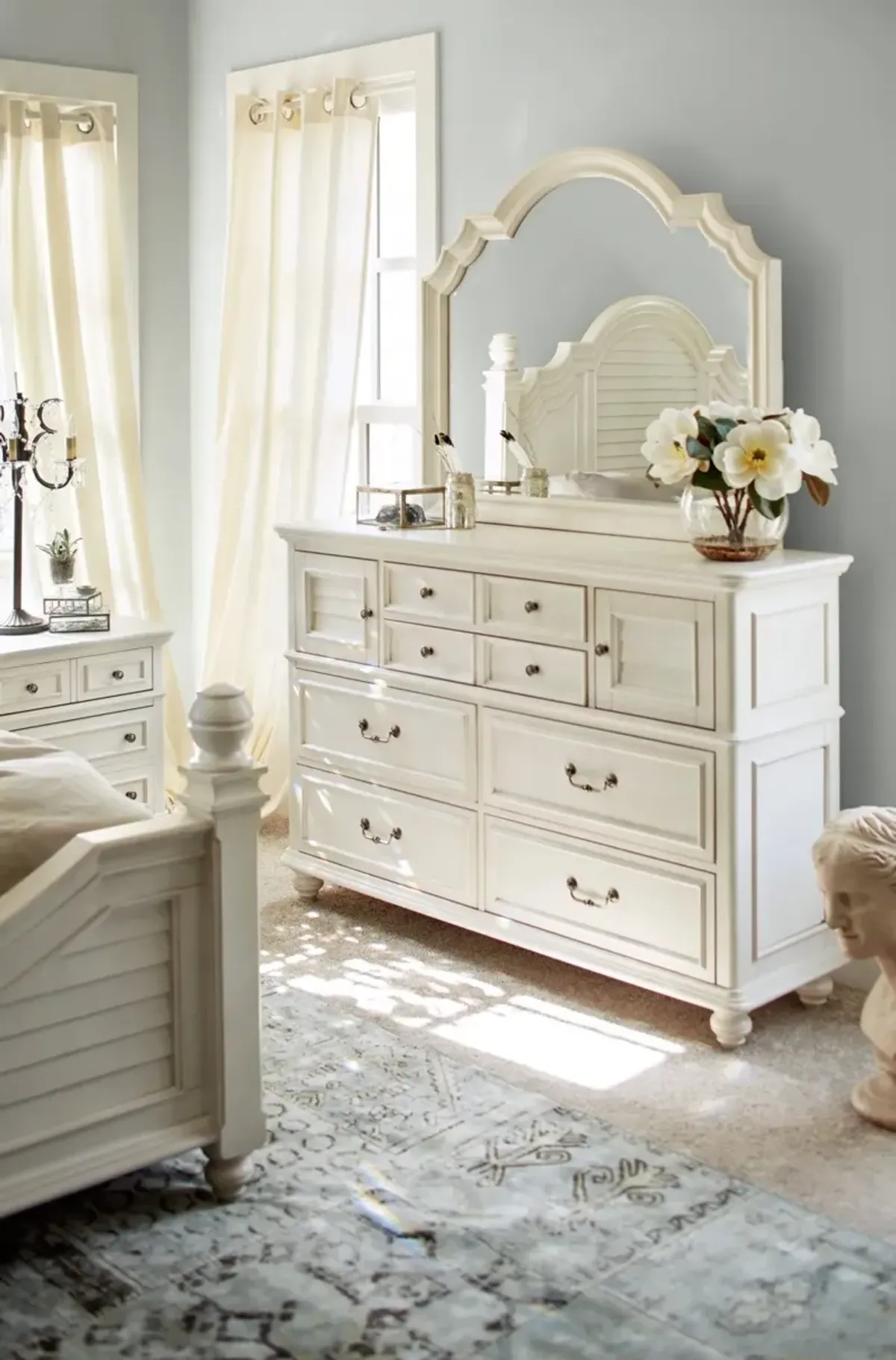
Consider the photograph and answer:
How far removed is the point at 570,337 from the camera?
387cm

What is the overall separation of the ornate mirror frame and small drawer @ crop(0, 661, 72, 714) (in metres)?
1.07

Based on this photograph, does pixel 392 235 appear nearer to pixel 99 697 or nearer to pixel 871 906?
pixel 99 697

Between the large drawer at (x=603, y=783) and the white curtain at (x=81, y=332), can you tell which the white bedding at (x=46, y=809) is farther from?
the white curtain at (x=81, y=332)

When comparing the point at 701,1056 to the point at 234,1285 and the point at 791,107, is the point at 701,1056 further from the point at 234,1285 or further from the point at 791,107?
the point at 791,107

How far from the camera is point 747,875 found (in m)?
3.23

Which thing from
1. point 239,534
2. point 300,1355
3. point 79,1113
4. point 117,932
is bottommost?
point 300,1355

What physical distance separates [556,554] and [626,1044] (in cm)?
102

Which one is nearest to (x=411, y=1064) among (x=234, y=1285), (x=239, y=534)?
(x=234, y=1285)

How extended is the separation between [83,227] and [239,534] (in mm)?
978

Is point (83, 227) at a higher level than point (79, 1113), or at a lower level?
higher

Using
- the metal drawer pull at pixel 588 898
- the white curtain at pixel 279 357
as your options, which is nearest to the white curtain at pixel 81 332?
the white curtain at pixel 279 357

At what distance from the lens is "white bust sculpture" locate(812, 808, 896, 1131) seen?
2914mm

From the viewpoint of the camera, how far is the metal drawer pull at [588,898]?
3.43 metres

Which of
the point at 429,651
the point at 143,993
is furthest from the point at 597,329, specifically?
the point at 143,993
